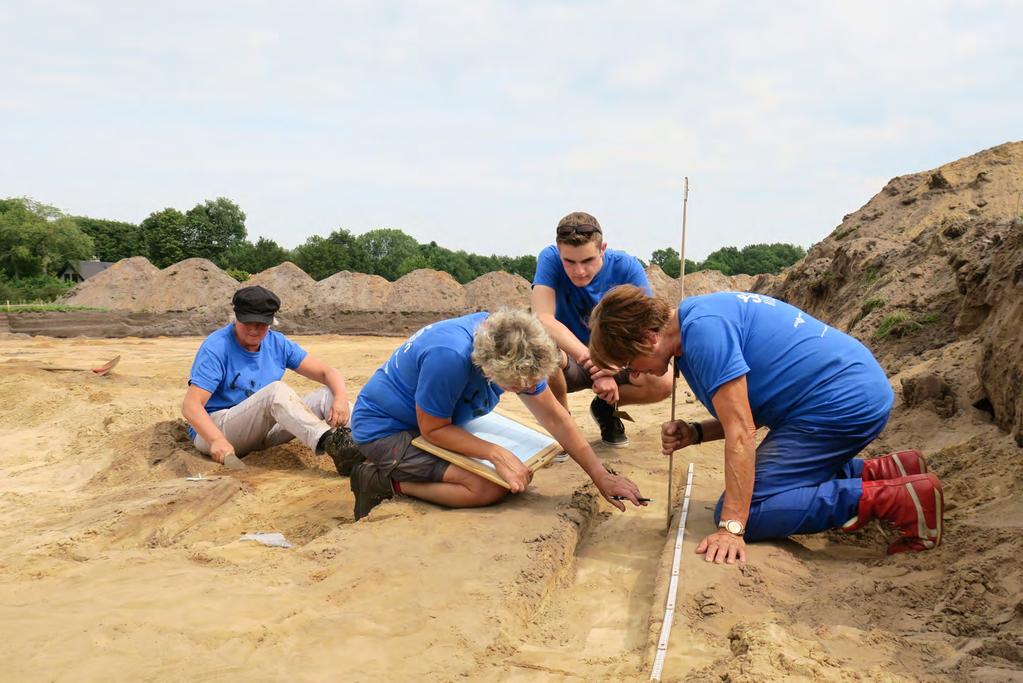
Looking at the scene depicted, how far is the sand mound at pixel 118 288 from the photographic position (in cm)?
2088

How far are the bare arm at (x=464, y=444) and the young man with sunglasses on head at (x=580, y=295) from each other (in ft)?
2.80

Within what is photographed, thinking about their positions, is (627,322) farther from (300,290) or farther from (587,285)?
(300,290)

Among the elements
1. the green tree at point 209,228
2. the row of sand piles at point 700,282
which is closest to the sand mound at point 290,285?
the row of sand piles at point 700,282

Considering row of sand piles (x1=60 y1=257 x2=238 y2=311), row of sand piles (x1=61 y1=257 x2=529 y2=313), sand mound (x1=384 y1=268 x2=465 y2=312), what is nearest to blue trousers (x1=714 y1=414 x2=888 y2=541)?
row of sand piles (x1=61 y1=257 x2=529 y2=313)

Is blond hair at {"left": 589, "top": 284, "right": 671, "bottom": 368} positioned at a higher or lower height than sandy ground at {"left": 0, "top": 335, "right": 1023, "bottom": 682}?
higher

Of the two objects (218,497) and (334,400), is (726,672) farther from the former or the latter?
(334,400)

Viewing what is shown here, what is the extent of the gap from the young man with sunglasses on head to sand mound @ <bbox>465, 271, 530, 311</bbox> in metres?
15.3

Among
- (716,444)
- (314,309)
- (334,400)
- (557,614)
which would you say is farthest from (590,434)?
(314,309)

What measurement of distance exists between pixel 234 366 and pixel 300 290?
16020 millimetres

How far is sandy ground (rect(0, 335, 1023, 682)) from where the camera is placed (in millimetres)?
2365

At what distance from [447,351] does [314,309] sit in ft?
56.4

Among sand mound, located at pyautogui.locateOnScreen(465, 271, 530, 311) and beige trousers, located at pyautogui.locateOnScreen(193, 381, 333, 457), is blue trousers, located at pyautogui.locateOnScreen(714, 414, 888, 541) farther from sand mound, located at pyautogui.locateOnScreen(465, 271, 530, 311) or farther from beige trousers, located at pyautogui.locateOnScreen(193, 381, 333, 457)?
sand mound, located at pyautogui.locateOnScreen(465, 271, 530, 311)

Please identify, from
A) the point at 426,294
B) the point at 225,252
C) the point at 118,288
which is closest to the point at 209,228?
the point at 225,252

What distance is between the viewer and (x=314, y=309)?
787 inches
